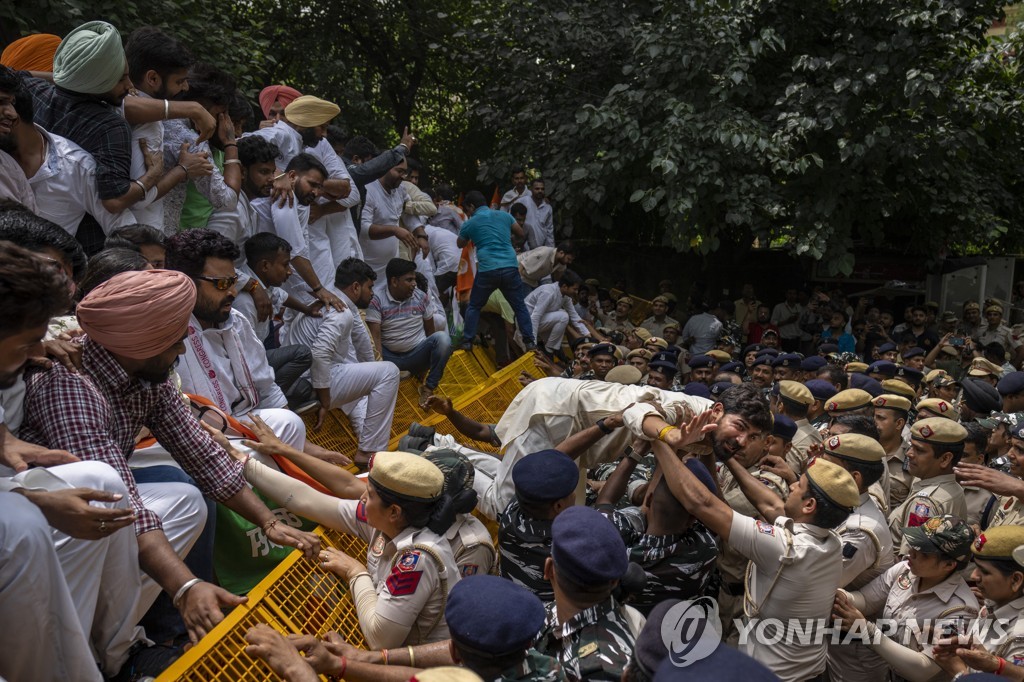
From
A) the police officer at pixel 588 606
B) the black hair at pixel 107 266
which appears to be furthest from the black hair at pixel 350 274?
the police officer at pixel 588 606

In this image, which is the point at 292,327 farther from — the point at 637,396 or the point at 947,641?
the point at 947,641

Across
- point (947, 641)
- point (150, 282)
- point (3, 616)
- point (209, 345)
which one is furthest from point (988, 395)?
point (3, 616)

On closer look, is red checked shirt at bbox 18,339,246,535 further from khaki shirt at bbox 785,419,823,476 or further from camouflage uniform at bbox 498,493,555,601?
khaki shirt at bbox 785,419,823,476

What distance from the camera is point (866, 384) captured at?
7410 millimetres

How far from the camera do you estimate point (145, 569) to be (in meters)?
2.85

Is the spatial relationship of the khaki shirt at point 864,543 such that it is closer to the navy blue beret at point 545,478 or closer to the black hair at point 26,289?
the navy blue beret at point 545,478

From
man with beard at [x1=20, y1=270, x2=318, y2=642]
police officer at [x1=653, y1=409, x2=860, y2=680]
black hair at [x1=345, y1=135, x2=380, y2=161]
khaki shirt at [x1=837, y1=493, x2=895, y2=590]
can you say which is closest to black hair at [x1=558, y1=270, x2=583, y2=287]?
black hair at [x1=345, y1=135, x2=380, y2=161]

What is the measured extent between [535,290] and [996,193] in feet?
29.0

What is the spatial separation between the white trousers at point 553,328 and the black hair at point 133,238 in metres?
7.09

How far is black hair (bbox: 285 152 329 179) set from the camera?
6.37 metres

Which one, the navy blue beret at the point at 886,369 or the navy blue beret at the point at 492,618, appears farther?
the navy blue beret at the point at 886,369

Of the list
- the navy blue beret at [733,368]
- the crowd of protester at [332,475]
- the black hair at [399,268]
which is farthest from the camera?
the navy blue beret at [733,368]

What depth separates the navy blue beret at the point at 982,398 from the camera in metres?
7.01

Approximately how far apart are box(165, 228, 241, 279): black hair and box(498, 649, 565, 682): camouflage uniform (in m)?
2.61
